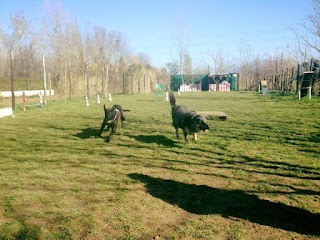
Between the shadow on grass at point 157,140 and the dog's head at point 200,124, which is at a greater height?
the dog's head at point 200,124

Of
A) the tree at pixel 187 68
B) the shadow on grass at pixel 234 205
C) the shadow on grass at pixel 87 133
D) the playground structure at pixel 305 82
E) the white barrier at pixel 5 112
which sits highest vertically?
the tree at pixel 187 68

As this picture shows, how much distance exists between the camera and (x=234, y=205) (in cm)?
350

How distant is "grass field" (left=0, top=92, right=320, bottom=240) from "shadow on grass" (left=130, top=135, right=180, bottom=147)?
0.03 meters

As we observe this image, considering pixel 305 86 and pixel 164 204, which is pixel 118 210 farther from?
pixel 305 86

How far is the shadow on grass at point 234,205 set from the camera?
10.0ft

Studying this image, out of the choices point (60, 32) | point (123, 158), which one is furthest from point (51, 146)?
point (60, 32)

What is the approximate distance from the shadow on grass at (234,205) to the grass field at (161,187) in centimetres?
1

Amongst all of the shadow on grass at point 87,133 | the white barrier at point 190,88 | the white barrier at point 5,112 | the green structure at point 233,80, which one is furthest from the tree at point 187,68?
the shadow on grass at point 87,133

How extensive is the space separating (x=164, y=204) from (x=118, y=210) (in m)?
0.63

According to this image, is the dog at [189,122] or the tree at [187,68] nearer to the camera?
the dog at [189,122]

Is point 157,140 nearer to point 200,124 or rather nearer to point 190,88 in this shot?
point 200,124

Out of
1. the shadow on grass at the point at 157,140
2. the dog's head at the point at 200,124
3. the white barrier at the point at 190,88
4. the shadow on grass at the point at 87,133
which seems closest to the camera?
the dog's head at the point at 200,124

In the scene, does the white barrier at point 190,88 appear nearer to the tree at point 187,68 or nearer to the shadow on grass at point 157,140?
the tree at point 187,68

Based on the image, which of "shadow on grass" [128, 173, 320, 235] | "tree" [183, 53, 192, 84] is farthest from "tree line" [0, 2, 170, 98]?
"shadow on grass" [128, 173, 320, 235]
